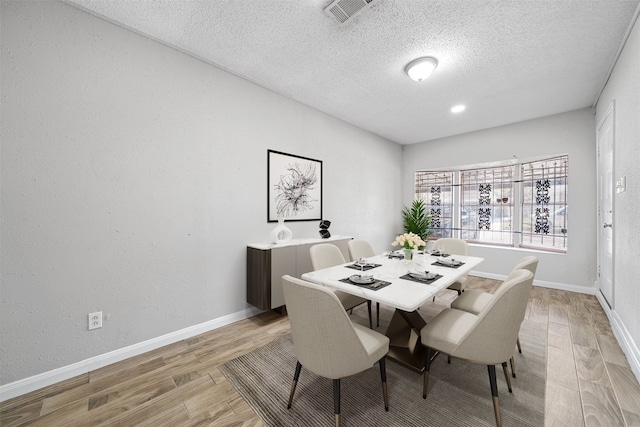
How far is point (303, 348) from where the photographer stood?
A: 137 centimetres

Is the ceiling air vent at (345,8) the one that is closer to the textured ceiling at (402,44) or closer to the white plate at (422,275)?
the textured ceiling at (402,44)

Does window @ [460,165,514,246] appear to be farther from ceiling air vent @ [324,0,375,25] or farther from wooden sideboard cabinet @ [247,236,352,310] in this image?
ceiling air vent @ [324,0,375,25]

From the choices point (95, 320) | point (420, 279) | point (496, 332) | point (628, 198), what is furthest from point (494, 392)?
point (95, 320)

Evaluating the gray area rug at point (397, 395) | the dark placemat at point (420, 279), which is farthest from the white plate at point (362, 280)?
the gray area rug at point (397, 395)

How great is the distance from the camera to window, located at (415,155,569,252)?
13.4 feet

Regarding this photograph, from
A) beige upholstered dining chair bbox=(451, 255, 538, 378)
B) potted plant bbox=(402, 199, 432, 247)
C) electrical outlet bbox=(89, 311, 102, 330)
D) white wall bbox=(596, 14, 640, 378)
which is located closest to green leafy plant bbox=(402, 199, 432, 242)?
potted plant bbox=(402, 199, 432, 247)

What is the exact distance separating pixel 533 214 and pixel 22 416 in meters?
6.26

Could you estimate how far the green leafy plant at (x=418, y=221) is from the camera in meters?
5.16

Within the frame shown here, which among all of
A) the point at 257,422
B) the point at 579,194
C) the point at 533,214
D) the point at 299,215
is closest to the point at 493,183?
the point at 533,214

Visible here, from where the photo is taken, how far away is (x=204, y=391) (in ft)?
5.66

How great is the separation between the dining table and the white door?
6.08 feet

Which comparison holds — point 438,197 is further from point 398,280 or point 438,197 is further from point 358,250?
point 398,280

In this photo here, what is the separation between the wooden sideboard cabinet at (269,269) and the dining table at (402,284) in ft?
2.58

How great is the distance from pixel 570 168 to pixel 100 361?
20.1 feet
